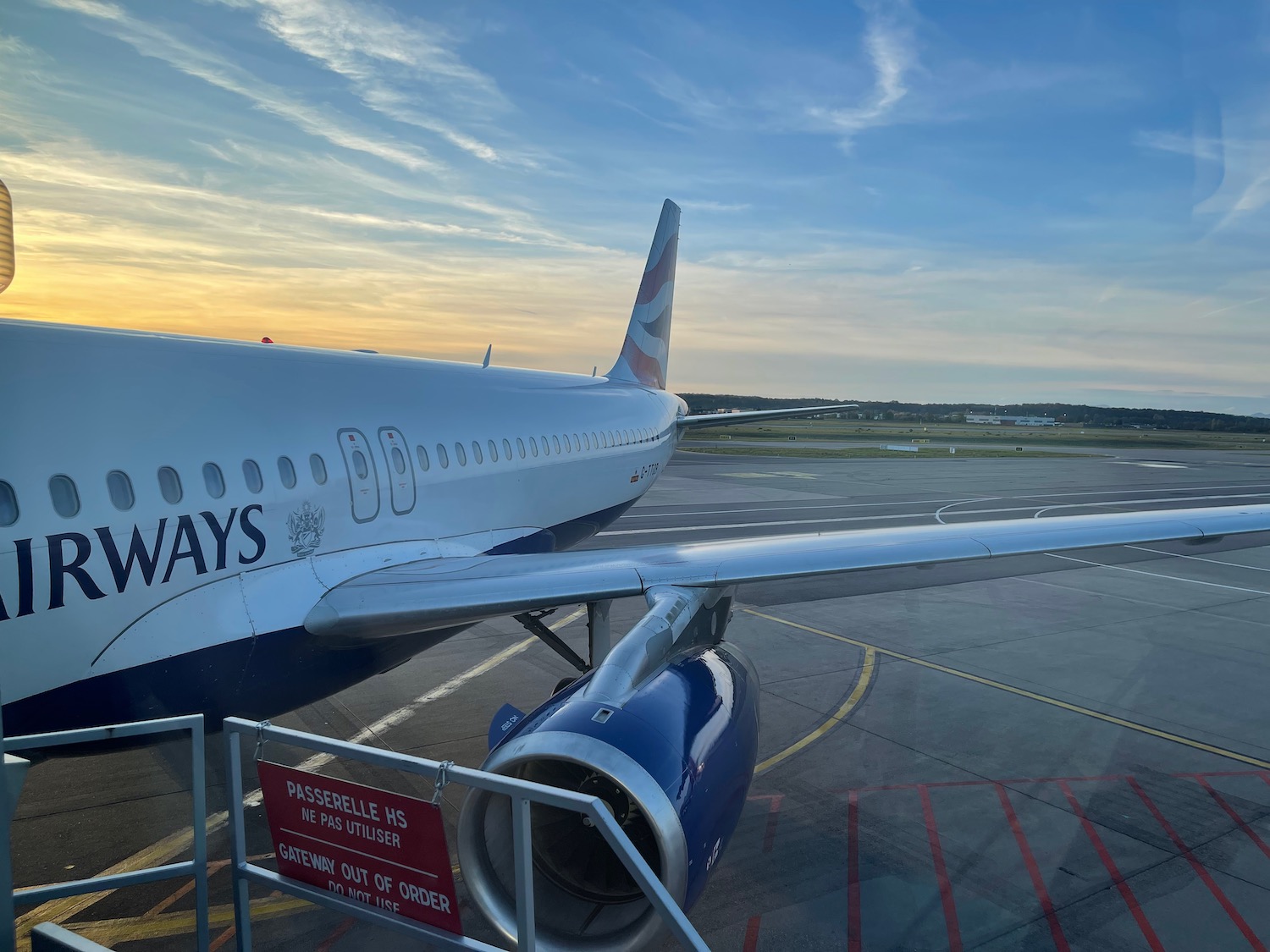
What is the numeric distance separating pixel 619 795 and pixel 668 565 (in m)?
2.72

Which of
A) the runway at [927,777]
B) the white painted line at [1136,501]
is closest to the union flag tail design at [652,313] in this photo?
the runway at [927,777]

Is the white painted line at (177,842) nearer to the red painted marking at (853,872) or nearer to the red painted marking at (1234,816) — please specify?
the red painted marking at (853,872)

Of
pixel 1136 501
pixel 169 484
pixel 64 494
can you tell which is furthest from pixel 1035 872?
pixel 1136 501

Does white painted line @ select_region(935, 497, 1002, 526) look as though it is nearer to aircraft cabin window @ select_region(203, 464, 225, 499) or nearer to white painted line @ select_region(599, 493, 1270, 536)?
white painted line @ select_region(599, 493, 1270, 536)

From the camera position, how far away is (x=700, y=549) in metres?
9.55

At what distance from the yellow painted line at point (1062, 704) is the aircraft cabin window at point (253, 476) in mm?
10442

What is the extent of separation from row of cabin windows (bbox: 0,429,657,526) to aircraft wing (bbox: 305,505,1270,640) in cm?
119

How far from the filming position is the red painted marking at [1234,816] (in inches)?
326

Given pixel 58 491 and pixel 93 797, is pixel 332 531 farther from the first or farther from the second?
pixel 93 797

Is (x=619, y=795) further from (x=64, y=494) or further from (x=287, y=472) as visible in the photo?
(x=64, y=494)

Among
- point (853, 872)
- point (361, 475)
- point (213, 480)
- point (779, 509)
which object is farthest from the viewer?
point (779, 509)

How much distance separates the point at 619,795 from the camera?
6496 millimetres

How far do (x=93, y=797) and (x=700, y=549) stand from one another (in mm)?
6828

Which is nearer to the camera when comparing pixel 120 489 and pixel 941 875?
pixel 120 489
